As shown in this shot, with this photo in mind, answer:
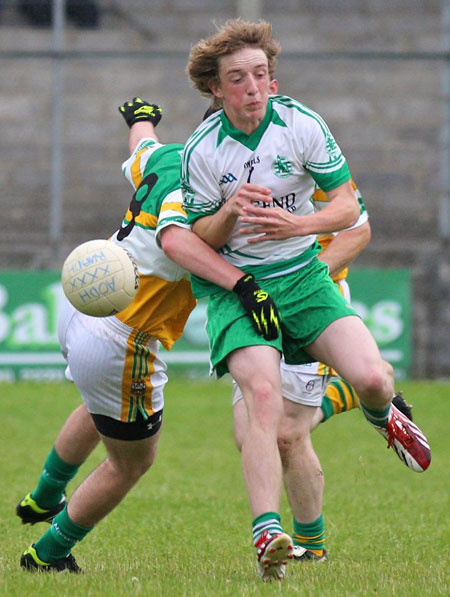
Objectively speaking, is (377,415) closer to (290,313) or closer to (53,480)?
(290,313)

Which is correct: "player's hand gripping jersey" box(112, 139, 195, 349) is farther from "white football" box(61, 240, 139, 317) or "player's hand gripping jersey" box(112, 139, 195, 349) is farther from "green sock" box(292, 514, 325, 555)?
"green sock" box(292, 514, 325, 555)

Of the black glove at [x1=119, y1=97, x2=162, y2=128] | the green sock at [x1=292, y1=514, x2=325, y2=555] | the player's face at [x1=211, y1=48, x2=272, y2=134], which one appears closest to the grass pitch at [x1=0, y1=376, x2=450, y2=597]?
the green sock at [x1=292, y1=514, x2=325, y2=555]

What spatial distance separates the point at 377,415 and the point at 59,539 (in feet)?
5.00

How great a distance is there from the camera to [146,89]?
17.6 metres

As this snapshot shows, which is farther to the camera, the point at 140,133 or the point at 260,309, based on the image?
the point at 140,133

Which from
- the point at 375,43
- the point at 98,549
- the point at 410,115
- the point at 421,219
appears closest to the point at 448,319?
the point at 421,219

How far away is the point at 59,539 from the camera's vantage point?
16.8 feet

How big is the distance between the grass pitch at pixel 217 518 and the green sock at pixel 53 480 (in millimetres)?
282

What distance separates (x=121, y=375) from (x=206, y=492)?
3071 millimetres

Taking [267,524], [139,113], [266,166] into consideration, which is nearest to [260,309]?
[266,166]

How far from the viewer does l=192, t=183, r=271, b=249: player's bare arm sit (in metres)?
4.63

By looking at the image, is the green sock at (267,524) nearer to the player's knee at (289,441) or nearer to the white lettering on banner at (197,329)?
the player's knee at (289,441)

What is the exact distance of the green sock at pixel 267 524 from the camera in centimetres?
427

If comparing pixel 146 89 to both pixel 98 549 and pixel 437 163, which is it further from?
pixel 98 549
